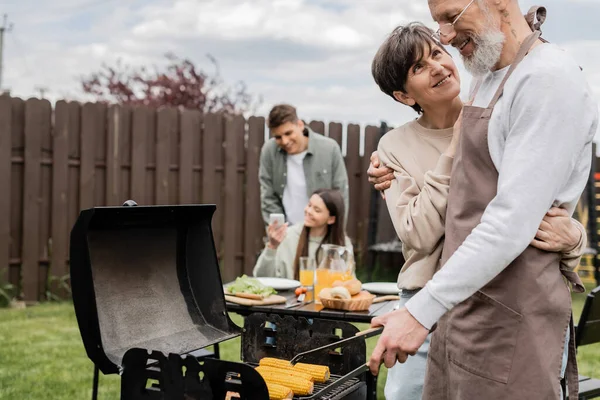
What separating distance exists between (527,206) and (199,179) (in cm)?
723

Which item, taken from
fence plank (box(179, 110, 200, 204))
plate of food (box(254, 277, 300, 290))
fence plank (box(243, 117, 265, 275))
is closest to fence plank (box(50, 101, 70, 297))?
fence plank (box(179, 110, 200, 204))

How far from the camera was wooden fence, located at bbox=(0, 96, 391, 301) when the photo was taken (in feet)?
25.6

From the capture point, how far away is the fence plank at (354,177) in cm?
937

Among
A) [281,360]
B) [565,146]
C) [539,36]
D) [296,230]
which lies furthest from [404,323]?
[296,230]

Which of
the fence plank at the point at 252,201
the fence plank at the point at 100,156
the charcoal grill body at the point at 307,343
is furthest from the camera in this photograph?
the fence plank at the point at 252,201

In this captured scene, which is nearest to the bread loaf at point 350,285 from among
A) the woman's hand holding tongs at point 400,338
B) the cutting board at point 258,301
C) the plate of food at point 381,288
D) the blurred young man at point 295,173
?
the cutting board at point 258,301

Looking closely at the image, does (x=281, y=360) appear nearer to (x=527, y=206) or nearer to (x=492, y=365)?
(x=492, y=365)

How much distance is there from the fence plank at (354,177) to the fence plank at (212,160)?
1.66m

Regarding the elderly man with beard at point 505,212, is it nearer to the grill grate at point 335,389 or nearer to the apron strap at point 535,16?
the apron strap at point 535,16

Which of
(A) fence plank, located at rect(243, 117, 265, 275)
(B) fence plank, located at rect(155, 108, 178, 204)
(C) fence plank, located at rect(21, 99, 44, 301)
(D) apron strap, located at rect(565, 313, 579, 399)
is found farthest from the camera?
(A) fence plank, located at rect(243, 117, 265, 275)

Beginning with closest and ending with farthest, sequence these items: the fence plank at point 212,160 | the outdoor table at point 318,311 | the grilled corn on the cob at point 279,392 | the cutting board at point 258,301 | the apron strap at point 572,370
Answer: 1. the apron strap at point 572,370
2. the grilled corn on the cob at point 279,392
3. the outdoor table at point 318,311
4. the cutting board at point 258,301
5. the fence plank at point 212,160

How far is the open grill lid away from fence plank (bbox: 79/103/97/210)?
18.0 feet

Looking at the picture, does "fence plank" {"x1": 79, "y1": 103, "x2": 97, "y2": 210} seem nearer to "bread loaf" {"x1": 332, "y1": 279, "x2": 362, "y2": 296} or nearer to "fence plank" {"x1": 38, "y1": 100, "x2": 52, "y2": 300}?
"fence plank" {"x1": 38, "y1": 100, "x2": 52, "y2": 300}

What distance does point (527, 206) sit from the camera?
165 cm
